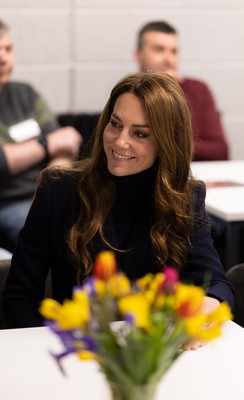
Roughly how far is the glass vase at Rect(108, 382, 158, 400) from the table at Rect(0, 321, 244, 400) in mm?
292

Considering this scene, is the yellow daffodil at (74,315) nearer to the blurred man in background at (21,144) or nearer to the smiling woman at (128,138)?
the smiling woman at (128,138)

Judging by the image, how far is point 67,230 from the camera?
2182 mm

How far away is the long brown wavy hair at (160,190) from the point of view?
2.10m

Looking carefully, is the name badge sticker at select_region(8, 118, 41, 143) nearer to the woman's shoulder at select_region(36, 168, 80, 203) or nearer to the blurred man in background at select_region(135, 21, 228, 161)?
the blurred man in background at select_region(135, 21, 228, 161)

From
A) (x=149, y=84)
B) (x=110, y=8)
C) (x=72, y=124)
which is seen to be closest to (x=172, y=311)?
(x=149, y=84)

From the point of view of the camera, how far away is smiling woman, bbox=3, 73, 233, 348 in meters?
2.08

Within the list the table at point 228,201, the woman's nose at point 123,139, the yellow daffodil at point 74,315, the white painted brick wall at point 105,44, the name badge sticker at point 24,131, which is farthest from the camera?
the white painted brick wall at point 105,44

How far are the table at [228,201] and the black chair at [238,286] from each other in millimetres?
905

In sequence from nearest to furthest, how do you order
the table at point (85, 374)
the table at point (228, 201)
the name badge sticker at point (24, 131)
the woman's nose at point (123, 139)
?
the table at point (85, 374)
the woman's nose at point (123, 139)
the table at point (228, 201)
the name badge sticker at point (24, 131)

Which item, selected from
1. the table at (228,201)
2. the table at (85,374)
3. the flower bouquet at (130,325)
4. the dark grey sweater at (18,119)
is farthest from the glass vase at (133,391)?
the dark grey sweater at (18,119)

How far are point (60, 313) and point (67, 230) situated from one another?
1.11 meters

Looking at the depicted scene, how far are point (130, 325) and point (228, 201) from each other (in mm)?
2347

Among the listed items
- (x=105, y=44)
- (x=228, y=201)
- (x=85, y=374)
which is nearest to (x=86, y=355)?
(x=85, y=374)

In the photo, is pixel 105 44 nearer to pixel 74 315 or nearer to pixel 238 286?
pixel 238 286
